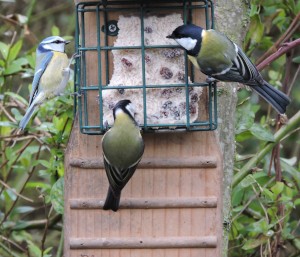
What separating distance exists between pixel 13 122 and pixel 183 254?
1279 mm

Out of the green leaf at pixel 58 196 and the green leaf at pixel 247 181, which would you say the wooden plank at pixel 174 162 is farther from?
the green leaf at pixel 247 181

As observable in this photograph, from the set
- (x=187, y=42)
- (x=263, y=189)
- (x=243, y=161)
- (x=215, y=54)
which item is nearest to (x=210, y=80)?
(x=215, y=54)

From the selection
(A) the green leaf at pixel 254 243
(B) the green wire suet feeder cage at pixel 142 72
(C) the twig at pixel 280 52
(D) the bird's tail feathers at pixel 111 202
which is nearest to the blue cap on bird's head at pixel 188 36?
(B) the green wire suet feeder cage at pixel 142 72

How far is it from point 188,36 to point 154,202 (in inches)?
32.8

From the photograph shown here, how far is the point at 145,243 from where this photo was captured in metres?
4.10

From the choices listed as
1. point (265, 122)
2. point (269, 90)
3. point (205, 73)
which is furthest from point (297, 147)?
point (205, 73)

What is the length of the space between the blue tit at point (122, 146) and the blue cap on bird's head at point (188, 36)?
15.3 inches

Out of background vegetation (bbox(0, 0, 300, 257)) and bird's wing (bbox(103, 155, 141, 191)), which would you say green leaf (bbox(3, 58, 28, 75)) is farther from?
bird's wing (bbox(103, 155, 141, 191))

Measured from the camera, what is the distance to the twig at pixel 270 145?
4.50m

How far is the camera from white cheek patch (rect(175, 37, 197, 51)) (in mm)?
3910

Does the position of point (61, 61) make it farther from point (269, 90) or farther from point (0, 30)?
point (0, 30)

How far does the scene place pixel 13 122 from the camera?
15.5 feet

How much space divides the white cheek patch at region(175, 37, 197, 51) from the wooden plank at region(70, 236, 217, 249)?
93cm

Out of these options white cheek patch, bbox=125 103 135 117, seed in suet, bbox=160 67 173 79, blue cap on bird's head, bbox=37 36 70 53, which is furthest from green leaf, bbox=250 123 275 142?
blue cap on bird's head, bbox=37 36 70 53
